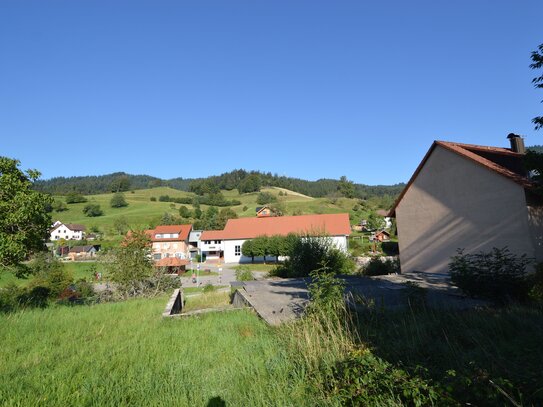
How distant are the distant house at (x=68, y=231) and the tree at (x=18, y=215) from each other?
91.4 m

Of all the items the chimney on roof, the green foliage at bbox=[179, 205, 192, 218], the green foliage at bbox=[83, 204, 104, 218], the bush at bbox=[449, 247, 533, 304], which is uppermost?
the green foliage at bbox=[83, 204, 104, 218]

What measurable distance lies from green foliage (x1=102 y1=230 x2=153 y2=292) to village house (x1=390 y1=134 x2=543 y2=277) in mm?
15094

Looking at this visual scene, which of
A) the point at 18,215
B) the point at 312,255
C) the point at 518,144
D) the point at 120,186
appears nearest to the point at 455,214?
the point at 518,144

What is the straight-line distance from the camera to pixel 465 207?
17109 millimetres

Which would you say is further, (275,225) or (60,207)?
(60,207)

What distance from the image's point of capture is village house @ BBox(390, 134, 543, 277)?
47.3 ft

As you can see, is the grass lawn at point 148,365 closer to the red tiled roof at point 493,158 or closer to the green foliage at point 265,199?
the red tiled roof at point 493,158

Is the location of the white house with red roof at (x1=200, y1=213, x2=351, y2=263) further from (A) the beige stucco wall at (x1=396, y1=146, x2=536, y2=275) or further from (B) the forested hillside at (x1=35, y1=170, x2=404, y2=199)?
(B) the forested hillside at (x1=35, y1=170, x2=404, y2=199)

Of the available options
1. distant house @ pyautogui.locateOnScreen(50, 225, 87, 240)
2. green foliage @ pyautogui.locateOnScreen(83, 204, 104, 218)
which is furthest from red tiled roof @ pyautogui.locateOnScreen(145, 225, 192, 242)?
green foliage @ pyautogui.locateOnScreen(83, 204, 104, 218)

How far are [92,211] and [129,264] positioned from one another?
4000 inches

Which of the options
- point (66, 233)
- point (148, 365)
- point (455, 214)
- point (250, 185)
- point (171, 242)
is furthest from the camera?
point (250, 185)

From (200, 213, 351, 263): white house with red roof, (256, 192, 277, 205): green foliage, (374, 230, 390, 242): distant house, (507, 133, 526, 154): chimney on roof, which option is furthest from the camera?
(256, 192, 277, 205): green foliage

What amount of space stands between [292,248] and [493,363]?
19.3 meters

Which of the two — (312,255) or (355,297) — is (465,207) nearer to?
(312,255)
